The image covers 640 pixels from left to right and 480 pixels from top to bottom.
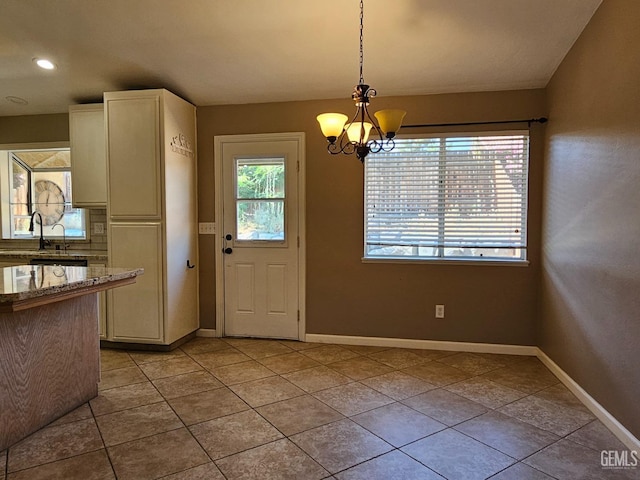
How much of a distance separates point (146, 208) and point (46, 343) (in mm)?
1506

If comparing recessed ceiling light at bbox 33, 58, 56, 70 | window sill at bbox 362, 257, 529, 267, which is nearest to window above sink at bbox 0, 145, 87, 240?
recessed ceiling light at bbox 33, 58, 56, 70

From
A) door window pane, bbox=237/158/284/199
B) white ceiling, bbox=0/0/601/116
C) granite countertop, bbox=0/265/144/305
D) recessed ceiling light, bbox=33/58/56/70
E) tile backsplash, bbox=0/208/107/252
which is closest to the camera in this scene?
granite countertop, bbox=0/265/144/305

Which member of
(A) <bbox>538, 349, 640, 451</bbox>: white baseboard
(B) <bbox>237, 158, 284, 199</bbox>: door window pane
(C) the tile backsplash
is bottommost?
(A) <bbox>538, 349, 640, 451</bbox>: white baseboard

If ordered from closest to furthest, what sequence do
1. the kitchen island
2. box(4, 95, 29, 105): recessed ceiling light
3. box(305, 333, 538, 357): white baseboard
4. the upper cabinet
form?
1. the kitchen island
2. box(305, 333, 538, 357): white baseboard
3. the upper cabinet
4. box(4, 95, 29, 105): recessed ceiling light

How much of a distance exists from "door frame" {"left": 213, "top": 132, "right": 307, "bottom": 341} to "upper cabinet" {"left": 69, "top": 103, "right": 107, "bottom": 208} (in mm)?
1059

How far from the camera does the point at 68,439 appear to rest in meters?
2.24

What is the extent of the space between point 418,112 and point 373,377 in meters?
2.37

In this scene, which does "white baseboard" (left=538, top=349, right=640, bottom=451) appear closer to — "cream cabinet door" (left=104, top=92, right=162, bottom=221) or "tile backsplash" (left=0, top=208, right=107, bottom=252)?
"cream cabinet door" (left=104, top=92, right=162, bottom=221)

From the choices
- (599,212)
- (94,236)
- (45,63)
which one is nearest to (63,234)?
(94,236)

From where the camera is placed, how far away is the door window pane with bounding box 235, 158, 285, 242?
4004mm

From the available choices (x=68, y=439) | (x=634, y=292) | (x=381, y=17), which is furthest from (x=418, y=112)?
(x=68, y=439)

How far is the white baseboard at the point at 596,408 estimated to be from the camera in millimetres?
2168

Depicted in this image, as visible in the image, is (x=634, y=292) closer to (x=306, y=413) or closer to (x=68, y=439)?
(x=306, y=413)

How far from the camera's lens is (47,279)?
2.27 meters
